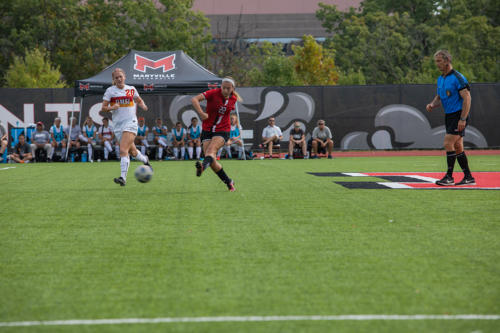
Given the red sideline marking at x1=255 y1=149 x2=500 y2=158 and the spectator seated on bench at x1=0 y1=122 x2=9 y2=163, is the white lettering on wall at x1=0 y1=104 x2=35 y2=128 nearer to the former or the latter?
the spectator seated on bench at x1=0 y1=122 x2=9 y2=163

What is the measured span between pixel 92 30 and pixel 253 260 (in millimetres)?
46152

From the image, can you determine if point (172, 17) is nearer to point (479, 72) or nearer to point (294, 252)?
point (479, 72)

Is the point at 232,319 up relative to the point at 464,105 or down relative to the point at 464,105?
down

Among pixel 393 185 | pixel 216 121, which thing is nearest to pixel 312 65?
pixel 393 185

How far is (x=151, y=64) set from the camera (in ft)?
67.2

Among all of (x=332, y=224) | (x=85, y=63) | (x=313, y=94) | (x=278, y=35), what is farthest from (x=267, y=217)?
(x=278, y=35)

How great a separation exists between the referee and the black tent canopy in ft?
36.1

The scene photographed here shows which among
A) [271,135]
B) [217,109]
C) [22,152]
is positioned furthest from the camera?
[271,135]

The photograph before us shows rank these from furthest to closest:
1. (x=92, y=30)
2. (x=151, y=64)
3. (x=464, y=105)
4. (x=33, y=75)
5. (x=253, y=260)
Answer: (x=92, y=30) → (x=33, y=75) → (x=151, y=64) → (x=464, y=105) → (x=253, y=260)

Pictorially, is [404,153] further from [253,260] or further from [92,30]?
[92,30]

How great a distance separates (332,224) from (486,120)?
813 inches

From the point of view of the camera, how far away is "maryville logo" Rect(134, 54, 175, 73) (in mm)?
20266

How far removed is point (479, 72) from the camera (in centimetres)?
3850

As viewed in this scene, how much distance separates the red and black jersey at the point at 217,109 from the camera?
9.57m
